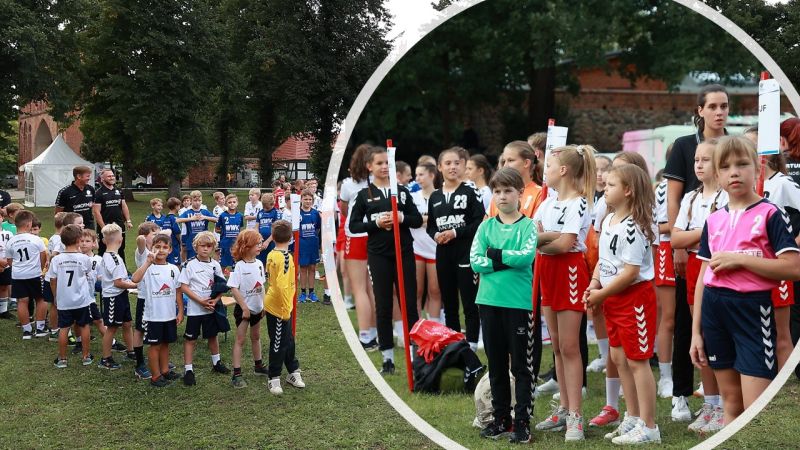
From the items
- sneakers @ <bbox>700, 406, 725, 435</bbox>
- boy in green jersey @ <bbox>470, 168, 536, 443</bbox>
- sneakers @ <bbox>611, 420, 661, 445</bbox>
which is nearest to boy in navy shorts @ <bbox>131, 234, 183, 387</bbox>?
boy in green jersey @ <bbox>470, 168, 536, 443</bbox>

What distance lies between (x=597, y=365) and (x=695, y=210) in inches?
85.0

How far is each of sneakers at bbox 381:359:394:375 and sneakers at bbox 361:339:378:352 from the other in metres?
0.08

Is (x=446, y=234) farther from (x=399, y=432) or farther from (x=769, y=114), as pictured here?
(x=769, y=114)

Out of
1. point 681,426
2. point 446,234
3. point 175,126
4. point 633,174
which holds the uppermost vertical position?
point 175,126

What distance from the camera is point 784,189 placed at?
3.24 m

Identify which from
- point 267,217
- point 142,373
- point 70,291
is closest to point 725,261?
point 142,373

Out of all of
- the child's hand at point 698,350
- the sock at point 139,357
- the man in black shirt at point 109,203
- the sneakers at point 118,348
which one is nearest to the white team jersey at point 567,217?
the child's hand at point 698,350

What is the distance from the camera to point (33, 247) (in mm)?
8133

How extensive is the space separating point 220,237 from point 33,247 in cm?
350

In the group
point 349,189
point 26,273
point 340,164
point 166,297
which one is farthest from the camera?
point 26,273

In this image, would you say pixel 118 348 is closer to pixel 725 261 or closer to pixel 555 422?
pixel 555 422

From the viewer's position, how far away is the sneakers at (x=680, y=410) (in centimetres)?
348

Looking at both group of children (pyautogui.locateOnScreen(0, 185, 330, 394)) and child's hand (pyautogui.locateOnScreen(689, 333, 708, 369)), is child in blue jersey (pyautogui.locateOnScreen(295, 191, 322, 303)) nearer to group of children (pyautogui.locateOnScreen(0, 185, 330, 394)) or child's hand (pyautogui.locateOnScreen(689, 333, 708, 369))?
group of children (pyautogui.locateOnScreen(0, 185, 330, 394))

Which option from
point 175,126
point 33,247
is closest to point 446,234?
point 33,247
